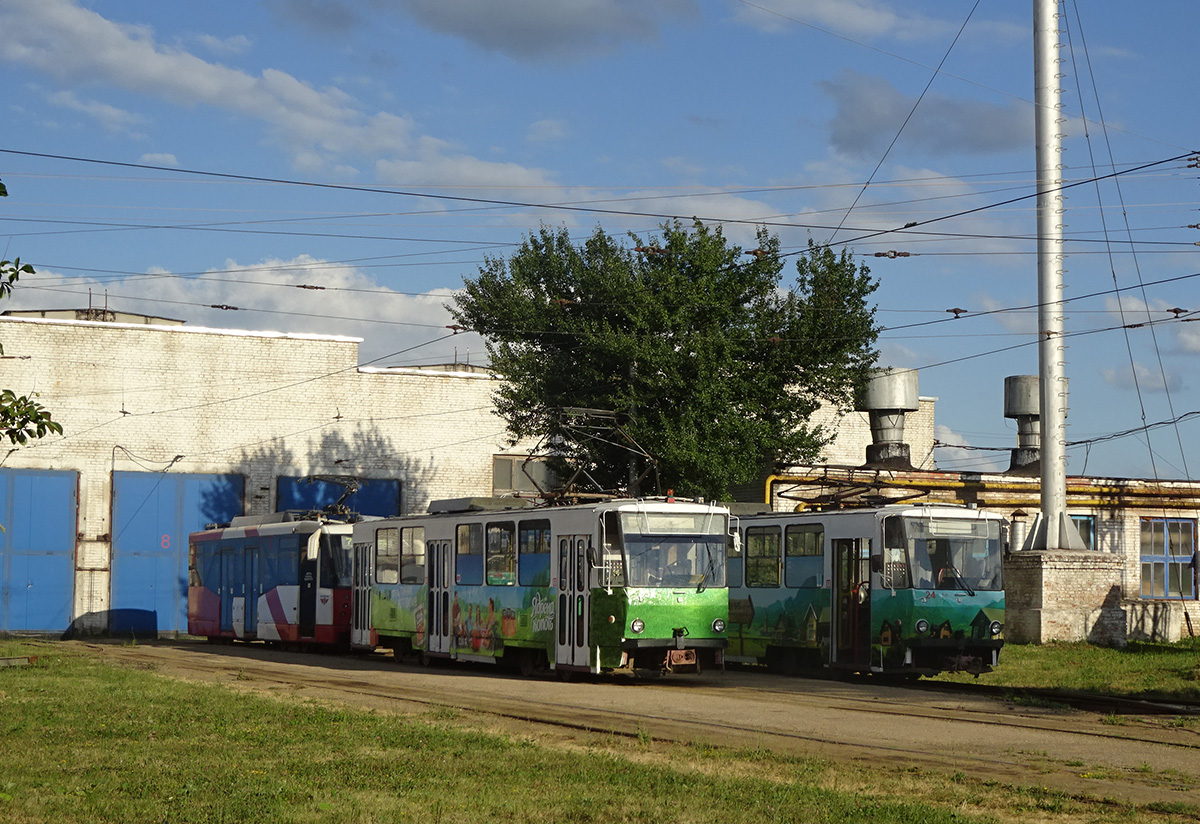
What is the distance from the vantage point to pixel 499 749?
40.8 ft

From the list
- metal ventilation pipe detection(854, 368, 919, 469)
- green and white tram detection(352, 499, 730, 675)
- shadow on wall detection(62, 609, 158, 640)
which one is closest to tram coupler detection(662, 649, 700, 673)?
green and white tram detection(352, 499, 730, 675)

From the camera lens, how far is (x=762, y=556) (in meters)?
25.7

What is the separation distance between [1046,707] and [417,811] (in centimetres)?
1099

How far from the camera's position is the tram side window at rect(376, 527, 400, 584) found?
91.7 feet

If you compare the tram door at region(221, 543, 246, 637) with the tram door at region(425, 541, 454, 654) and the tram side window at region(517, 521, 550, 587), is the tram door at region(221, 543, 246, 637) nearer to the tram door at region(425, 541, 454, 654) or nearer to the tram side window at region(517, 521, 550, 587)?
the tram door at region(425, 541, 454, 654)

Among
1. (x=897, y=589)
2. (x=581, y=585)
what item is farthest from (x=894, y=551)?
(x=581, y=585)

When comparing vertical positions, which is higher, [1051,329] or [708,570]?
[1051,329]

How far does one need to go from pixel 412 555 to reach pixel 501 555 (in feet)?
12.4

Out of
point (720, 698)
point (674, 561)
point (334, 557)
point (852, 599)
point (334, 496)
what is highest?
point (334, 496)

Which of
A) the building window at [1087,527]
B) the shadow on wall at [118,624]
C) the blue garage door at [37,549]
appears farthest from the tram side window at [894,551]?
the blue garage door at [37,549]

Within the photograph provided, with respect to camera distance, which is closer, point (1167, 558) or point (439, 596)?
point (439, 596)

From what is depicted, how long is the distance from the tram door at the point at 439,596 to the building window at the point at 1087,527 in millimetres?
20645

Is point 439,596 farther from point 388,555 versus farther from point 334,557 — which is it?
point 334,557

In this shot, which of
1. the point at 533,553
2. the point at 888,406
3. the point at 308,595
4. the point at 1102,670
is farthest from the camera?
the point at 888,406
